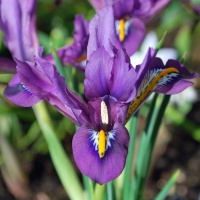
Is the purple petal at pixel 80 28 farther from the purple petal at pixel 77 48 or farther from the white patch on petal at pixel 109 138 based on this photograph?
the white patch on petal at pixel 109 138

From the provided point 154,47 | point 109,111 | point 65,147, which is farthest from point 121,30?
point 65,147

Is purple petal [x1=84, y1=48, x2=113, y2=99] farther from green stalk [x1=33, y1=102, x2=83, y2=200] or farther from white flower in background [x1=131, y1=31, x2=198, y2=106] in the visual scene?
white flower in background [x1=131, y1=31, x2=198, y2=106]

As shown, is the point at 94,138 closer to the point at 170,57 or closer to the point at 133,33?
the point at 133,33

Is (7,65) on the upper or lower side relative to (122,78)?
lower

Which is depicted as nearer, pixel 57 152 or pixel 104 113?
pixel 104 113

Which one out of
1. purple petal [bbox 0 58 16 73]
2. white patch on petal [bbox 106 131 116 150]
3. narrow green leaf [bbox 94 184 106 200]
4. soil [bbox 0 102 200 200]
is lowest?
soil [bbox 0 102 200 200]

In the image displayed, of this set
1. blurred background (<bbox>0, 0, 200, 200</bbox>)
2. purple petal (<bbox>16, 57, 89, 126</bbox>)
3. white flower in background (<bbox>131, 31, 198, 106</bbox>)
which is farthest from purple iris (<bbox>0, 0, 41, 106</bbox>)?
white flower in background (<bbox>131, 31, 198, 106</bbox>)

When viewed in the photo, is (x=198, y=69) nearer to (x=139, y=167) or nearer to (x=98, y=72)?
(x=139, y=167)
